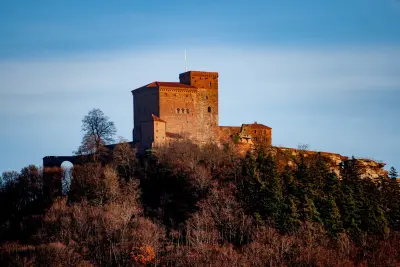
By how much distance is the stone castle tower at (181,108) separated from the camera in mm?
79750

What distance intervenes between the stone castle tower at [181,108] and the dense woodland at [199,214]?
356cm

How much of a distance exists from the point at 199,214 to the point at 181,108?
18.3 m

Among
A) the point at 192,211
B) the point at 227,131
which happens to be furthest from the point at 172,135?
the point at 192,211

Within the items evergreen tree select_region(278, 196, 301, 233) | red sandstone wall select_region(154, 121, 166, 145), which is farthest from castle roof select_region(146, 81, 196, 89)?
evergreen tree select_region(278, 196, 301, 233)

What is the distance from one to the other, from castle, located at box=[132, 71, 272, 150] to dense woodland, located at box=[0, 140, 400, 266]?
3.01m

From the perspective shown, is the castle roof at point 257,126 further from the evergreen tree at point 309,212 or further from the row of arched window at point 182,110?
the evergreen tree at point 309,212

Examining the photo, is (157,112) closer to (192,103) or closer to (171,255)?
(192,103)

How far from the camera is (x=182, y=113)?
81.3m

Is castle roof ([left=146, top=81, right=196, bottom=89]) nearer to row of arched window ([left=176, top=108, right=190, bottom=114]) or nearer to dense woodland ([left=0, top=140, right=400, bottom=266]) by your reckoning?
row of arched window ([left=176, top=108, right=190, bottom=114])

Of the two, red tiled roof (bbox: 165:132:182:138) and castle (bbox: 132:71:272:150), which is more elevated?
castle (bbox: 132:71:272:150)

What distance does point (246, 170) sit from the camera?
70.7 meters

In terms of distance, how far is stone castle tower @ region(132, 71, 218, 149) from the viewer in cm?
7975

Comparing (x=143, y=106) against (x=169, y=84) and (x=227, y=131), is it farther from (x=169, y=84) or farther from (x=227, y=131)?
(x=227, y=131)

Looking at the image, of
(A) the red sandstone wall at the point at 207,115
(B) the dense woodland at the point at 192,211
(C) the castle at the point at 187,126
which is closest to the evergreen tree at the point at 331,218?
(B) the dense woodland at the point at 192,211
